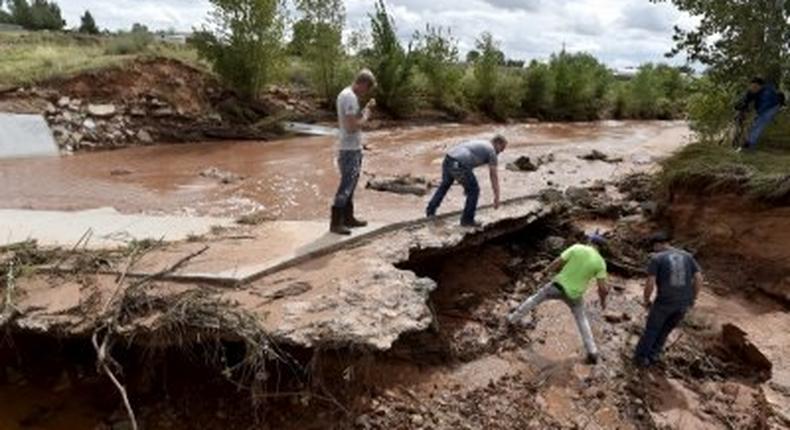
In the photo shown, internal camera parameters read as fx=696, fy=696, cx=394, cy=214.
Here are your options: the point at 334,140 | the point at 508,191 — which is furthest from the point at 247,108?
the point at 508,191

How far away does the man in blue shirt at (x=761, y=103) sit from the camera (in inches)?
403

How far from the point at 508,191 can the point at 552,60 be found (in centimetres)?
2208

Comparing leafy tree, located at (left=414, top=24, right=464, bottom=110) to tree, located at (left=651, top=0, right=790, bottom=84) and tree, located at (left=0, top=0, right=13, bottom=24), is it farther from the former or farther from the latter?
tree, located at (left=0, top=0, right=13, bottom=24)

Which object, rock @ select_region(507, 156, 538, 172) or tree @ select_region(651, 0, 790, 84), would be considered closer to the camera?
tree @ select_region(651, 0, 790, 84)

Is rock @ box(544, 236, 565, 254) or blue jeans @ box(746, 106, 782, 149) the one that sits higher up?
blue jeans @ box(746, 106, 782, 149)

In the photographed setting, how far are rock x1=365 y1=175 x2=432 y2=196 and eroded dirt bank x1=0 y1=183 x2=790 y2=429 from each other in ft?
13.8

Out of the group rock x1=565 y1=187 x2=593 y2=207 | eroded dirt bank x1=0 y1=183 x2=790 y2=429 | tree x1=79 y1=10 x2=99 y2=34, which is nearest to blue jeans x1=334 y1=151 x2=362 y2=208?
eroded dirt bank x1=0 y1=183 x2=790 y2=429

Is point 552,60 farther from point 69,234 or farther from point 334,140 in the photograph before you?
point 69,234

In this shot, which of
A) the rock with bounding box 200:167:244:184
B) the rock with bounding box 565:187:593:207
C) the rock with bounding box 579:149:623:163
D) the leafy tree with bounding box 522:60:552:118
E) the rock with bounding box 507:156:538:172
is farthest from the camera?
the leafy tree with bounding box 522:60:552:118

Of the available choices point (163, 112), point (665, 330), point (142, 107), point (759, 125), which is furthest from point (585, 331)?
point (142, 107)

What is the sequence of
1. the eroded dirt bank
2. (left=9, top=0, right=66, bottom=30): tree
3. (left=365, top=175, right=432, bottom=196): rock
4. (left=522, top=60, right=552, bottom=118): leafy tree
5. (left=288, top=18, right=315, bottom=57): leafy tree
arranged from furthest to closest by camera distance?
(left=9, top=0, right=66, bottom=30): tree < (left=522, top=60, right=552, bottom=118): leafy tree < (left=288, top=18, right=315, bottom=57): leafy tree < (left=365, top=175, right=432, bottom=196): rock < the eroded dirt bank

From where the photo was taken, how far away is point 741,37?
11578mm

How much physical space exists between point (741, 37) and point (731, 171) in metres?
3.03

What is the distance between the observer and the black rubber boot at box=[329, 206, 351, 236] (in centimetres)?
762
